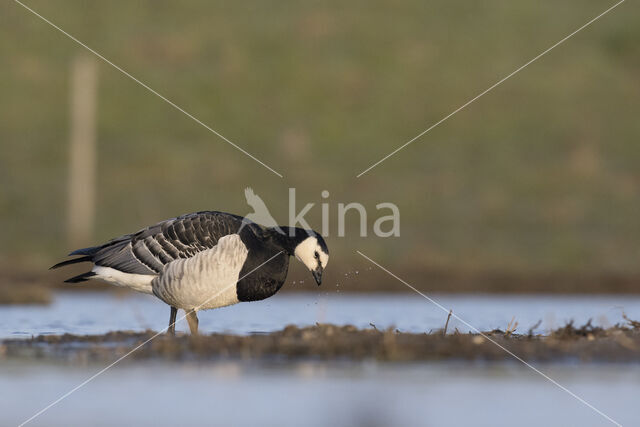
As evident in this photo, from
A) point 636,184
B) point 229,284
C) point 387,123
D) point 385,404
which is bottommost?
point 385,404

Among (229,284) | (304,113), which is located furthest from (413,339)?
(304,113)

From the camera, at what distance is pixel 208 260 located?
1432 cm

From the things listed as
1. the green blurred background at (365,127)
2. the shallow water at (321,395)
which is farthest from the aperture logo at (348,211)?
the shallow water at (321,395)

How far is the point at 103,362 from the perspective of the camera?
42.1 feet

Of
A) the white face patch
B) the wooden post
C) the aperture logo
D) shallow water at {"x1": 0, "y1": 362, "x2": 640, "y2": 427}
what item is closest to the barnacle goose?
the white face patch

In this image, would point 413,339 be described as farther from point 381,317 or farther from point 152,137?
point 152,137

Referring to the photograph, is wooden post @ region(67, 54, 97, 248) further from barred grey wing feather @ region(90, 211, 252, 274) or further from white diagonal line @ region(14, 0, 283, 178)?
barred grey wing feather @ region(90, 211, 252, 274)

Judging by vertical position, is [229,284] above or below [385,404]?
above

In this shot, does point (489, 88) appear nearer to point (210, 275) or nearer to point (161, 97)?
point (161, 97)

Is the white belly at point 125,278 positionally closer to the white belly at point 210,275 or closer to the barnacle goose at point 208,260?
the barnacle goose at point 208,260

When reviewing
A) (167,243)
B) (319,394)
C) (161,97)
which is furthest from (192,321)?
(161,97)

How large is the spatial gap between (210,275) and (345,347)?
2.02 metres

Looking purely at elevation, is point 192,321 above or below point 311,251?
below

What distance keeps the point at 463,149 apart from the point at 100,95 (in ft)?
46.2
